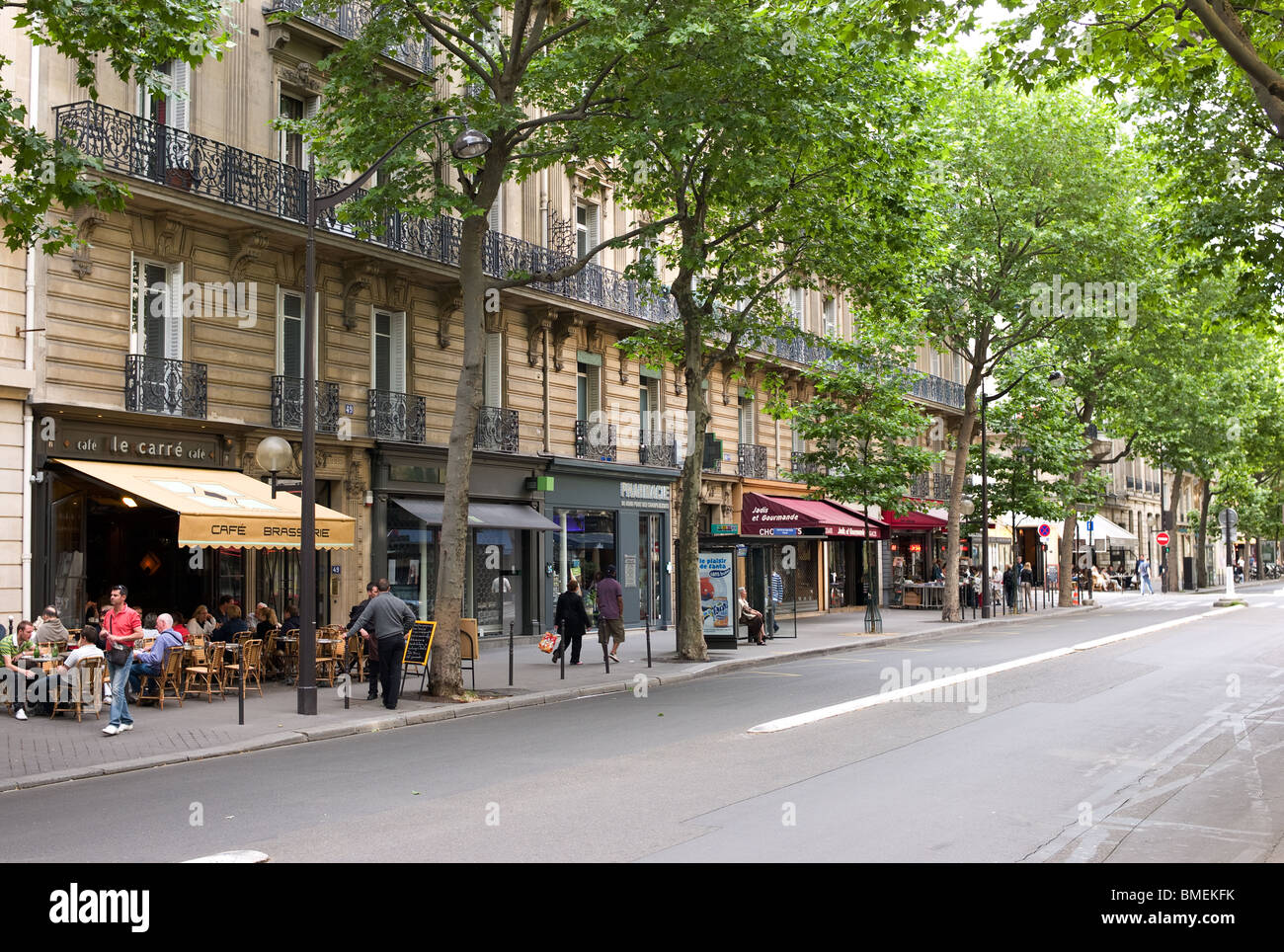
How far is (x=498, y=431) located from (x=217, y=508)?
986 centimetres

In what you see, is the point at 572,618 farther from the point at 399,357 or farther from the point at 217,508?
the point at 399,357

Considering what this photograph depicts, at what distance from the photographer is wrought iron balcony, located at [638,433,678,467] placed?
30969mm

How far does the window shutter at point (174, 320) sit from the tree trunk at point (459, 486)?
581 centimetres

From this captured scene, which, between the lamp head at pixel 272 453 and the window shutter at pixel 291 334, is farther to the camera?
the window shutter at pixel 291 334

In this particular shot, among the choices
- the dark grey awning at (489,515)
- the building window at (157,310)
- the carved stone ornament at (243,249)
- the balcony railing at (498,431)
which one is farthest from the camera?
the balcony railing at (498,431)

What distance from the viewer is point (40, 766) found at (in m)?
11.1

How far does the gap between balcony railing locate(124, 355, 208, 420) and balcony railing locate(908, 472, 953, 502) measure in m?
32.2

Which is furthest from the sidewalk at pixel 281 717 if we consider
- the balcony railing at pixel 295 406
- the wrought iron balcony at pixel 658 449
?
the wrought iron balcony at pixel 658 449

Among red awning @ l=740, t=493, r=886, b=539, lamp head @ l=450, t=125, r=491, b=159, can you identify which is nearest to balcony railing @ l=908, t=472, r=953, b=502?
red awning @ l=740, t=493, r=886, b=539

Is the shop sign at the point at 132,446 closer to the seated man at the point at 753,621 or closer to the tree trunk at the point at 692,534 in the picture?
the tree trunk at the point at 692,534

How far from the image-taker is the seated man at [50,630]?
1513cm
